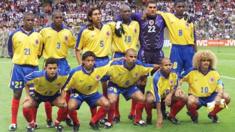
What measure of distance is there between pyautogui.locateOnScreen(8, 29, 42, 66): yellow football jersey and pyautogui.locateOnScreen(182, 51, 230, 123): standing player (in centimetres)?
268

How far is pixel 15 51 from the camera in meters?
8.81

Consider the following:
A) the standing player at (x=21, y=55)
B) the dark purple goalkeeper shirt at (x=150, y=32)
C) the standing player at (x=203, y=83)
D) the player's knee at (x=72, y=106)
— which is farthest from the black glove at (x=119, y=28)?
the player's knee at (x=72, y=106)

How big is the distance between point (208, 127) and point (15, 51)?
3.42m

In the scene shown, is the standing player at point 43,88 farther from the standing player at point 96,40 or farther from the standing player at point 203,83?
the standing player at point 203,83

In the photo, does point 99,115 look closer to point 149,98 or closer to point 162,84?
point 149,98

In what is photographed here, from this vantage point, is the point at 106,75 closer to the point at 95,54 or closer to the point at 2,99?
the point at 95,54

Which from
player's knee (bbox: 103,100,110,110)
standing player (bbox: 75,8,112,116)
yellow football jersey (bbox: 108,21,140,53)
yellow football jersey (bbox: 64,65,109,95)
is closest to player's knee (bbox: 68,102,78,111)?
yellow football jersey (bbox: 64,65,109,95)

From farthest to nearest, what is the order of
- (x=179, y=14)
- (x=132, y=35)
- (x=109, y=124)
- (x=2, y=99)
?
1. (x=2, y=99)
2. (x=179, y=14)
3. (x=132, y=35)
4. (x=109, y=124)

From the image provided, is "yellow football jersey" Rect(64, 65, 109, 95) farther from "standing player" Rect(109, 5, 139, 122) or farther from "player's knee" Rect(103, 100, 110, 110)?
"standing player" Rect(109, 5, 139, 122)

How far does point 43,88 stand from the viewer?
8438 millimetres

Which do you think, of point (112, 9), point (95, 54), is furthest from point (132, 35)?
point (112, 9)

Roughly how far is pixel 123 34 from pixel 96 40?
0.54 m

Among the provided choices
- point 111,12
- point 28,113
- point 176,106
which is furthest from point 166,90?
A: point 111,12

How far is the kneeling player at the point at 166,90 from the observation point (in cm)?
887
